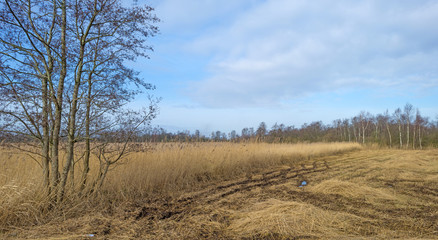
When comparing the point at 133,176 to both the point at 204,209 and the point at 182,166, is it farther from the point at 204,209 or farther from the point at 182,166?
the point at 204,209

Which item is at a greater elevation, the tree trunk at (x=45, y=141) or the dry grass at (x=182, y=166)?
the tree trunk at (x=45, y=141)

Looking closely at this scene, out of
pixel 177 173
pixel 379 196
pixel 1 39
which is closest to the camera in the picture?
pixel 1 39

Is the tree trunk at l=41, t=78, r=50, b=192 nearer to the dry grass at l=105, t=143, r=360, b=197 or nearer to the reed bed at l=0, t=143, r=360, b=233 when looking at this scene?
the reed bed at l=0, t=143, r=360, b=233

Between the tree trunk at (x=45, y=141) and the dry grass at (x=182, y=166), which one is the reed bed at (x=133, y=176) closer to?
the dry grass at (x=182, y=166)

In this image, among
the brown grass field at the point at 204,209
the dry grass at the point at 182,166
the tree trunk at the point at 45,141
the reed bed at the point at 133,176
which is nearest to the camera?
the brown grass field at the point at 204,209

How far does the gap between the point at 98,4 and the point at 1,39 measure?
57.8 inches

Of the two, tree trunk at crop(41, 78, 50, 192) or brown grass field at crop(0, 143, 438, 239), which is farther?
tree trunk at crop(41, 78, 50, 192)

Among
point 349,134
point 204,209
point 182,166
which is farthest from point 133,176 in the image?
point 349,134

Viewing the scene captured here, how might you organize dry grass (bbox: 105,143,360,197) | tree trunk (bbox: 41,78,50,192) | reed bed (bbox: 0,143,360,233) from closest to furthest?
reed bed (bbox: 0,143,360,233)
tree trunk (bbox: 41,78,50,192)
dry grass (bbox: 105,143,360,197)

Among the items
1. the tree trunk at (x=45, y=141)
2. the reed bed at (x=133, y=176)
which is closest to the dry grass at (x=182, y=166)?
the reed bed at (x=133, y=176)

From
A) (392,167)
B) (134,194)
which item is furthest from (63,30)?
(392,167)

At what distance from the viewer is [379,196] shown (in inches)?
191

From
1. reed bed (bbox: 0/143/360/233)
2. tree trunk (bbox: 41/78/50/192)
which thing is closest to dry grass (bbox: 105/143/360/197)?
reed bed (bbox: 0/143/360/233)

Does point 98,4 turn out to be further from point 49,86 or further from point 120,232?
point 120,232
